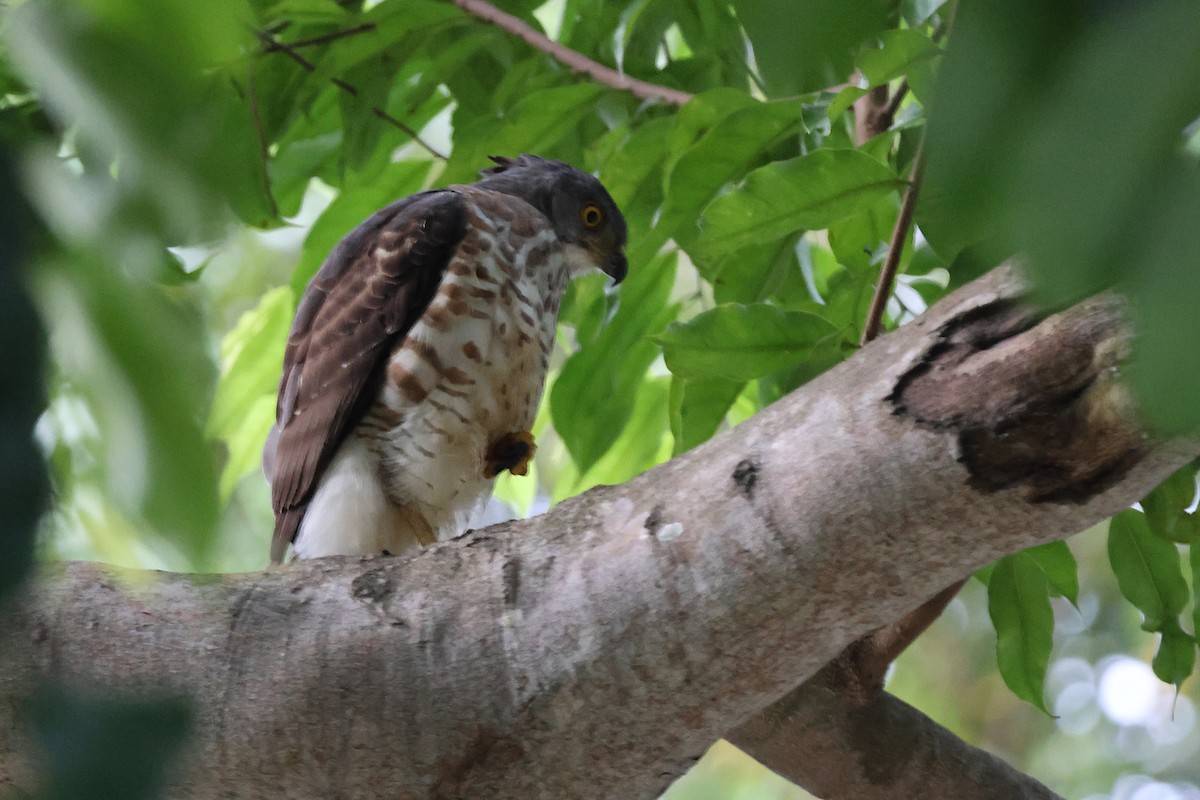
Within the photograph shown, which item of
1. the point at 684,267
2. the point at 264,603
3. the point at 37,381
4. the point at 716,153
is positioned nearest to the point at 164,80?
the point at 37,381

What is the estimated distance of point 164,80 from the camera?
1.28ft

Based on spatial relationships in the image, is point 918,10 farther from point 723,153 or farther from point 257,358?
point 257,358

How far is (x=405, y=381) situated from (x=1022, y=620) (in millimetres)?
1451

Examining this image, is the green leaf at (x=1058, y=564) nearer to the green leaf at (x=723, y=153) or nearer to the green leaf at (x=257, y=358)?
the green leaf at (x=723, y=153)

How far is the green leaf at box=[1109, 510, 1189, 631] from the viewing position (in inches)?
80.1

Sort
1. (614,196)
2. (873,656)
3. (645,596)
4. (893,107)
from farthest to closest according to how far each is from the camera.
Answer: (614,196) < (893,107) < (873,656) < (645,596)

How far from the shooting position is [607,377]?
2.64 meters

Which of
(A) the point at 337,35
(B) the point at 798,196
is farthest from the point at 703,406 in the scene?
(A) the point at 337,35

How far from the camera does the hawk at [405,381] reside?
2.64 meters

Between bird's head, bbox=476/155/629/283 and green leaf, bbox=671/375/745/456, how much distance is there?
0.97 m

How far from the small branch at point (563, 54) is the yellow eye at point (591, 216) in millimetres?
500

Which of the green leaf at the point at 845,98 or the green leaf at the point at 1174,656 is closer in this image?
the green leaf at the point at 845,98

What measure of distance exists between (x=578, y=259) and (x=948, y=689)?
19.3 ft

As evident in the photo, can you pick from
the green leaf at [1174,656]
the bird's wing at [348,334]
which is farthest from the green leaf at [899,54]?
the bird's wing at [348,334]
